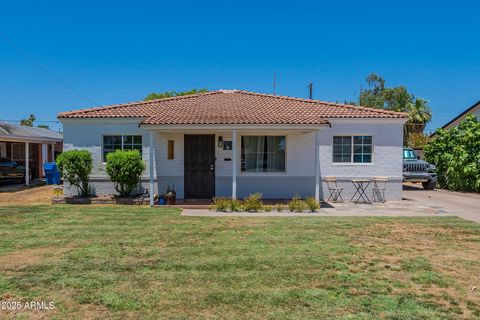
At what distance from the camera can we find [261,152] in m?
14.4

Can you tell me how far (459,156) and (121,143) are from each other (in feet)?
56.5

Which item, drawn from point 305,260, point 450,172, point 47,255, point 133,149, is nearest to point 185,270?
point 305,260

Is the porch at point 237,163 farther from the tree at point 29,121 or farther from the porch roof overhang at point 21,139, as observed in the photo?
the tree at point 29,121

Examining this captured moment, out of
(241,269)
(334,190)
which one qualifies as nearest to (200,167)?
(334,190)

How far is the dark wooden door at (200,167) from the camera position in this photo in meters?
14.1

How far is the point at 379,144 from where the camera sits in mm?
14344

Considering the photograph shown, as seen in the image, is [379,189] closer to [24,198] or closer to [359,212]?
[359,212]

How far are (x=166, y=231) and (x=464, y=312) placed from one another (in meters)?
6.21

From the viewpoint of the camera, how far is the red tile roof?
1275 cm

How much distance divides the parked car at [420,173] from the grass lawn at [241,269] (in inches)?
437

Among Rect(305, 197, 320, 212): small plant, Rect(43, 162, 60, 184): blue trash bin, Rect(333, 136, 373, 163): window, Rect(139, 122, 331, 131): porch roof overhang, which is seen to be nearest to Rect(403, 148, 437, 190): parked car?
Rect(333, 136, 373, 163): window

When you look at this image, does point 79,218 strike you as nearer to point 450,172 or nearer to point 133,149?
point 133,149

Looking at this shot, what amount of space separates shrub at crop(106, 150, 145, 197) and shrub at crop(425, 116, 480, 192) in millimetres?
16409

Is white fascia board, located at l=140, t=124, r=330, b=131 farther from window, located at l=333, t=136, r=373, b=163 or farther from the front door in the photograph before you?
the front door
